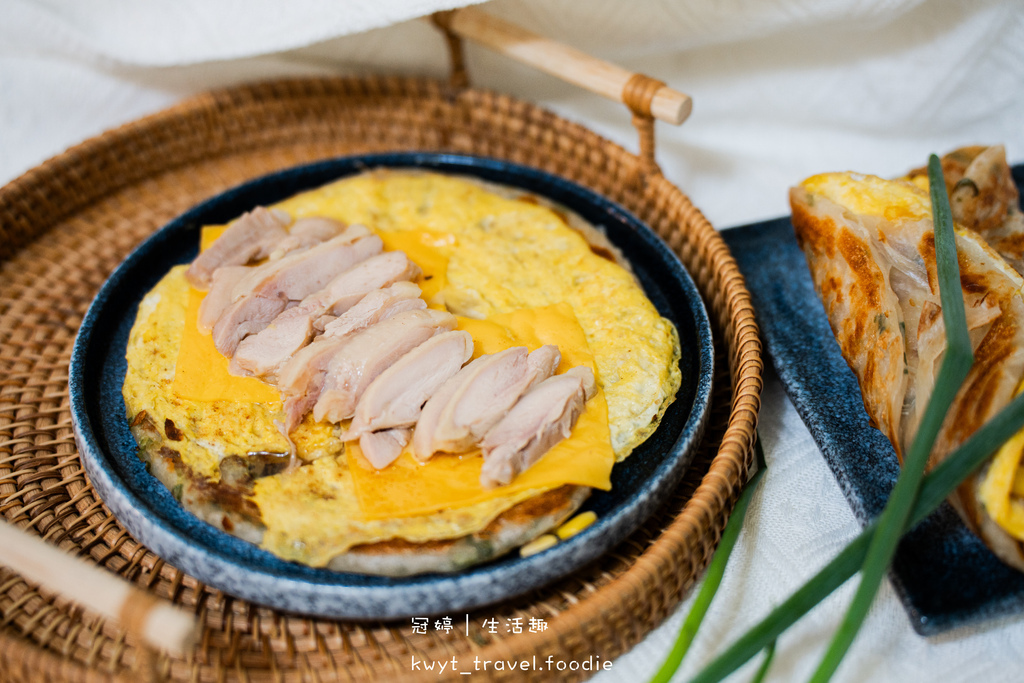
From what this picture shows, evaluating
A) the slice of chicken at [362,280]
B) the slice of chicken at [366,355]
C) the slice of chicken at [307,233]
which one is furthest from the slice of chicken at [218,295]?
the slice of chicken at [366,355]

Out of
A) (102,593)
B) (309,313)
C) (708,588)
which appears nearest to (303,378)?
(309,313)

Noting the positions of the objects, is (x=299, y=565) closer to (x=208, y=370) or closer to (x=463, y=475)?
(x=463, y=475)

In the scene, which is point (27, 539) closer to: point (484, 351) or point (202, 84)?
point (484, 351)

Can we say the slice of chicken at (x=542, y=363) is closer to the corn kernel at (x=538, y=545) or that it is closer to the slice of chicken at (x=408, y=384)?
the slice of chicken at (x=408, y=384)

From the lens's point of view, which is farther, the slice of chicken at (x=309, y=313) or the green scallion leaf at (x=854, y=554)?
the slice of chicken at (x=309, y=313)

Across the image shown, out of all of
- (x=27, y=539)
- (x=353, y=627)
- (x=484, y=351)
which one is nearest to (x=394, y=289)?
(x=484, y=351)
